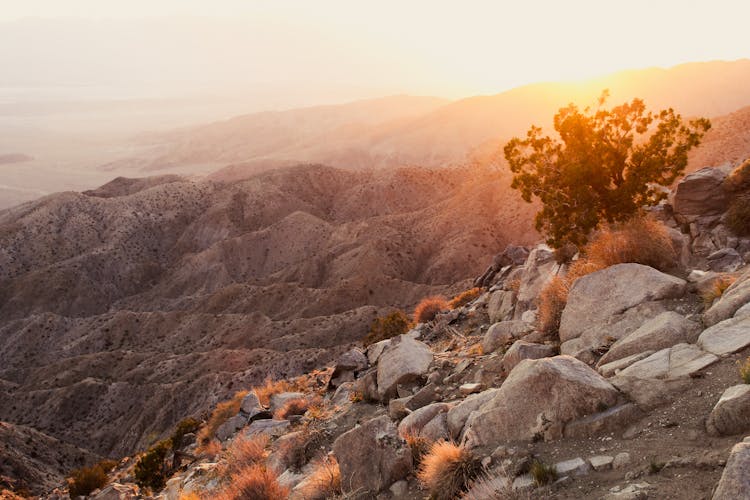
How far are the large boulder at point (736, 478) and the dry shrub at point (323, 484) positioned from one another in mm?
5571

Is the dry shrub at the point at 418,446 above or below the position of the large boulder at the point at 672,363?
below

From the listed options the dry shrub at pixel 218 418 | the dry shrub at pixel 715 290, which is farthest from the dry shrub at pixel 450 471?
the dry shrub at pixel 218 418

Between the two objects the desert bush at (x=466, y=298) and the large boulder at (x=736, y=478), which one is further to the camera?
the desert bush at (x=466, y=298)

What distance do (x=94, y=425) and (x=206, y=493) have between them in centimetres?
3613

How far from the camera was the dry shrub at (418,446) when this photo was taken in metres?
8.94

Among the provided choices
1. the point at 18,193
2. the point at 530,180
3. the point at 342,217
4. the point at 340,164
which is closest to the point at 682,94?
the point at 340,164

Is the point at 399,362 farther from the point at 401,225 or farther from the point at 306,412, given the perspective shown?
the point at 401,225

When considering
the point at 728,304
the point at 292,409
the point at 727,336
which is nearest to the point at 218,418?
the point at 292,409

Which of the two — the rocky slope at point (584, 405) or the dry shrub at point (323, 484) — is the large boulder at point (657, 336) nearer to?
the rocky slope at point (584, 405)

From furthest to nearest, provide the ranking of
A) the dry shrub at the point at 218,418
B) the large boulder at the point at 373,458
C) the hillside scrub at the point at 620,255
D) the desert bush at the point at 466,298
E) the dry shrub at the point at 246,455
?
the desert bush at the point at 466,298 → the dry shrub at the point at 218,418 → the dry shrub at the point at 246,455 → the hillside scrub at the point at 620,255 → the large boulder at the point at 373,458

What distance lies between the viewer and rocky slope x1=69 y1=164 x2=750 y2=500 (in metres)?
6.41

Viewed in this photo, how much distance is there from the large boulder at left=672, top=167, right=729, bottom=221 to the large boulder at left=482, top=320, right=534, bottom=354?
6.79m

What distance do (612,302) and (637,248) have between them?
191 centimetres

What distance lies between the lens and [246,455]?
1405 cm
